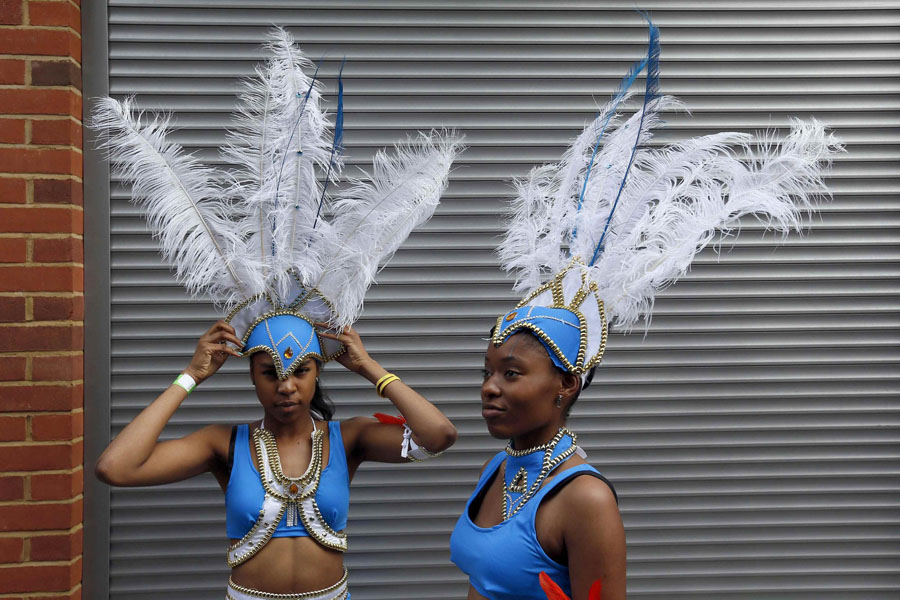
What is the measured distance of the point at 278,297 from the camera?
2611mm

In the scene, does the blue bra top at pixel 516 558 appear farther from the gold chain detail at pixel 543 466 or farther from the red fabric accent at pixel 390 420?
the red fabric accent at pixel 390 420

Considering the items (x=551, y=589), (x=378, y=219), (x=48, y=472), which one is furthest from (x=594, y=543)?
(x=48, y=472)

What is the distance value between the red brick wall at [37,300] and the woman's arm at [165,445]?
711 millimetres

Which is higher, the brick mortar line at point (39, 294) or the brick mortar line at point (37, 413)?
the brick mortar line at point (39, 294)

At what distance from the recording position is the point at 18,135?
3.01 meters

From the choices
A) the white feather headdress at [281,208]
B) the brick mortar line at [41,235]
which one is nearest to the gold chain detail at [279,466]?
the white feather headdress at [281,208]

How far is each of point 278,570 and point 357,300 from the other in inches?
37.0

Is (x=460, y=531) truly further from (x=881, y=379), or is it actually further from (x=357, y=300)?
(x=881, y=379)

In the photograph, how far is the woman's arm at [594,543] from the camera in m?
1.92

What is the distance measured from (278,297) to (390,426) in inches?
25.1

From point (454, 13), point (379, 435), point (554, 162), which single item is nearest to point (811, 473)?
point (554, 162)

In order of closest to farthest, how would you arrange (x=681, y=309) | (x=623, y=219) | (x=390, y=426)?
(x=623, y=219)
(x=390, y=426)
(x=681, y=309)

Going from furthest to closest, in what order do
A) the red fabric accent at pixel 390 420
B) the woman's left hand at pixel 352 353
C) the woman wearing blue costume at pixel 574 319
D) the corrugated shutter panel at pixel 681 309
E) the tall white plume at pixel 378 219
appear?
1. the corrugated shutter panel at pixel 681 309
2. the red fabric accent at pixel 390 420
3. the woman's left hand at pixel 352 353
4. the tall white plume at pixel 378 219
5. the woman wearing blue costume at pixel 574 319

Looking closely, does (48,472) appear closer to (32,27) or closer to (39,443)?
(39,443)
